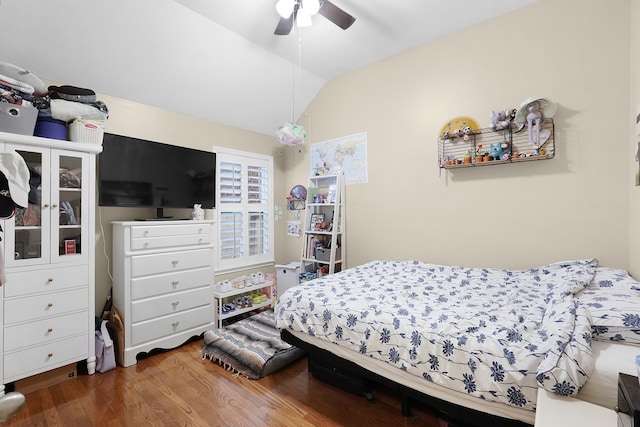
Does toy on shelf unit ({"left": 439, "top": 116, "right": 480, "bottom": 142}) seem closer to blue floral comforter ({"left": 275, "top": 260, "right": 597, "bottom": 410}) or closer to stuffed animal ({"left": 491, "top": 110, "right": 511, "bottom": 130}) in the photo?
stuffed animal ({"left": 491, "top": 110, "right": 511, "bottom": 130})

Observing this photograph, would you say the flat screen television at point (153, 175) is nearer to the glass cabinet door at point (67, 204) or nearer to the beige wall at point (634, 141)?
the glass cabinet door at point (67, 204)

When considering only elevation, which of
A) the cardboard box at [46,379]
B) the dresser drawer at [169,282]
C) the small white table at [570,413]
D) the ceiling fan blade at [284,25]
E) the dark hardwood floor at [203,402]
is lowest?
the dark hardwood floor at [203,402]

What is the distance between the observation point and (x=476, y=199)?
274cm

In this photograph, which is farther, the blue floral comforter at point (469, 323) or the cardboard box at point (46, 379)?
the cardboard box at point (46, 379)

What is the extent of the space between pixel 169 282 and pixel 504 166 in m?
3.10

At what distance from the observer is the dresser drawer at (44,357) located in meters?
1.91

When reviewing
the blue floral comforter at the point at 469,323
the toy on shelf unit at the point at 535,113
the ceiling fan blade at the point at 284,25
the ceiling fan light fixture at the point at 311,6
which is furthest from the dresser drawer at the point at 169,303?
the toy on shelf unit at the point at 535,113

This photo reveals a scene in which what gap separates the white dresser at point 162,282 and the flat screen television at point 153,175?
27 centimetres

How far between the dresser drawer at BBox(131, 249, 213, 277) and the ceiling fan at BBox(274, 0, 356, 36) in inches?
82.2

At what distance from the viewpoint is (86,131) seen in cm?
225

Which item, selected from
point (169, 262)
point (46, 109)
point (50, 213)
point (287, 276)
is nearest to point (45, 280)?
point (50, 213)

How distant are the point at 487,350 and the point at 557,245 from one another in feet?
5.32

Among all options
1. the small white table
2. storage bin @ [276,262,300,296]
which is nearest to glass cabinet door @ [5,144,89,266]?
storage bin @ [276,262,300,296]

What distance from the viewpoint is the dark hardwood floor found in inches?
69.0
